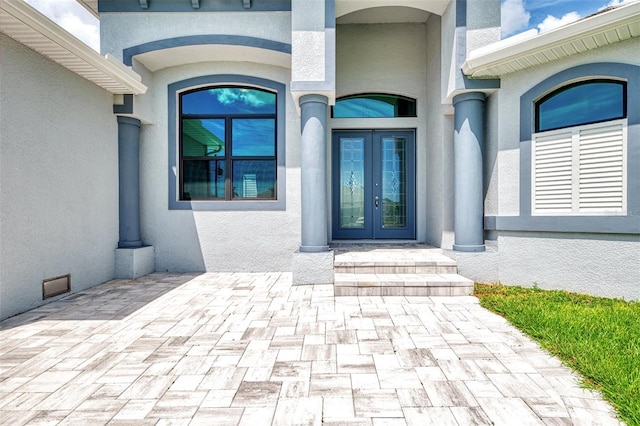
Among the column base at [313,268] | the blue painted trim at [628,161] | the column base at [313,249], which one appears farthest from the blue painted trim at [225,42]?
the blue painted trim at [628,161]

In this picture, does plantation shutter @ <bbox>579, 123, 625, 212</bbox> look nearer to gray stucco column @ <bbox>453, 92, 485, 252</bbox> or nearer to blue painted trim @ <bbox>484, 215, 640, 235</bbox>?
blue painted trim @ <bbox>484, 215, 640, 235</bbox>

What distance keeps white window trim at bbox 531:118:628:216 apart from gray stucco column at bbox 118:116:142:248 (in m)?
6.83

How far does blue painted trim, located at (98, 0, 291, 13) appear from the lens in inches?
245

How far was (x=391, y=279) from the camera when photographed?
521cm

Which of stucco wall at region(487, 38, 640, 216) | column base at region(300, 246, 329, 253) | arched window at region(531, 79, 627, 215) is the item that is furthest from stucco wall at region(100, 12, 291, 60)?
→ arched window at region(531, 79, 627, 215)

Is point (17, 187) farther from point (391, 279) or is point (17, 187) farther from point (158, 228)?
point (391, 279)

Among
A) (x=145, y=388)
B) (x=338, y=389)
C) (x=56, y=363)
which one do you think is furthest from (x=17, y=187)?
(x=338, y=389)

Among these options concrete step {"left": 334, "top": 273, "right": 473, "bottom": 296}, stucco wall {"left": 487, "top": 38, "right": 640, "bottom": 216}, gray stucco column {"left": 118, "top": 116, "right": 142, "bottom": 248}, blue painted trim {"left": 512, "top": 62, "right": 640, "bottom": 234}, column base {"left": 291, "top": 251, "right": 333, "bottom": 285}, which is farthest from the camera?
gray stucco column {"left": 118, "top": 116, "right": 142, "bottom": 248}

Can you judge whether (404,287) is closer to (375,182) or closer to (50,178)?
(375,182)

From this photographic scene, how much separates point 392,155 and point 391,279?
3475 mm

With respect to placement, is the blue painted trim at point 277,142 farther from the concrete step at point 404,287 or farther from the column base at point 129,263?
the concrete step at point 404,287

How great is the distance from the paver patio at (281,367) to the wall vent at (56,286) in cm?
34

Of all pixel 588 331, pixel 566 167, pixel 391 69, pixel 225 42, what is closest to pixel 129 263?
pixel 225 42

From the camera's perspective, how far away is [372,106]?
25.5ft
